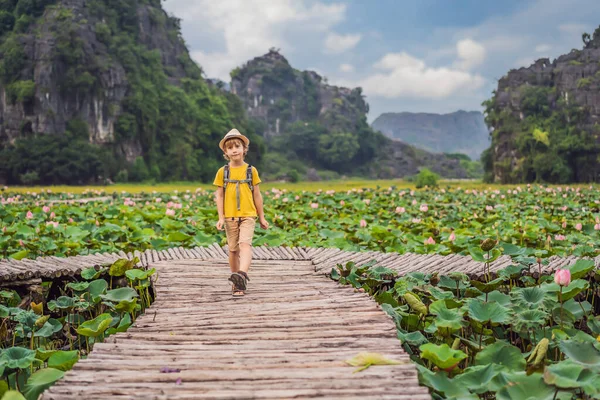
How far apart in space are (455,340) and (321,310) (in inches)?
27.3

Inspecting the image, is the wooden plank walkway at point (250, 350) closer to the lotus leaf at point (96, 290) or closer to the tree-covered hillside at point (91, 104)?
the lotus leaf at point (96, 290)

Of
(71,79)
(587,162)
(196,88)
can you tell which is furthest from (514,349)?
(196,88)

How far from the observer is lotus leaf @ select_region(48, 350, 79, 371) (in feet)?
7.47

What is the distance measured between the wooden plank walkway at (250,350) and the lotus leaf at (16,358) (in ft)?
0.87

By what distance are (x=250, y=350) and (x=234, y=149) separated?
1.59 meters

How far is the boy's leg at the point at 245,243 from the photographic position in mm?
3440

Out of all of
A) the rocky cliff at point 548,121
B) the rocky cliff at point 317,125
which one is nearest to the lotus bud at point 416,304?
the rocky cliff at point 548,121

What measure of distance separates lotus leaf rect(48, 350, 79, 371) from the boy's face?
5.33ft

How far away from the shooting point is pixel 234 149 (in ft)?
11.6

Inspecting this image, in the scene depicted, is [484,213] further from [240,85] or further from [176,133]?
[240,85]

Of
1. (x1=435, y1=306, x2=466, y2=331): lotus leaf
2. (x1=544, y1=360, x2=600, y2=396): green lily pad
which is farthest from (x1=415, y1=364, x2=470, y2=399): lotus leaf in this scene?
(x1=435, y1=306, x2=466, y2=331): lotus leaf

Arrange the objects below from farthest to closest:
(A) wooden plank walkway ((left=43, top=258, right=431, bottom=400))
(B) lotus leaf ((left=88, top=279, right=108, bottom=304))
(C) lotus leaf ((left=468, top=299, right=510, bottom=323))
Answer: (B) lotus leaf ((left=88, top=279, right=108, bottom=304)) < (C) lotus leaf ((left=468, top=299, right=510, bottom=323)) < (A) wooden plank walkway ((left=43, top=258, right=431, bottom=400))

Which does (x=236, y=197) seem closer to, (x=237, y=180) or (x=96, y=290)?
(x=237, y=180)

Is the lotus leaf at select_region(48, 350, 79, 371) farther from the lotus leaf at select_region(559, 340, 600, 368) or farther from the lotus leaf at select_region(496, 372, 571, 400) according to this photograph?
the lotus leaf at select_region(559, 340, 600, 368)
